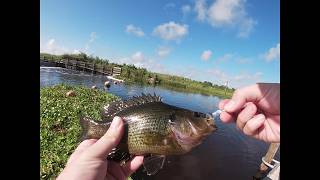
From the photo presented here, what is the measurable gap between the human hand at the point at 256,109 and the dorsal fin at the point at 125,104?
0.58 meters

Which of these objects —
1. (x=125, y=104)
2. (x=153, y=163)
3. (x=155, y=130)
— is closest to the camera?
(x=155, y=130)

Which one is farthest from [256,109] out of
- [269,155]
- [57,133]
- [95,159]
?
[57,133]

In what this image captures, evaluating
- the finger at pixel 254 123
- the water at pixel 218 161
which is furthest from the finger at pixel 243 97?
the water at pixel 218 161

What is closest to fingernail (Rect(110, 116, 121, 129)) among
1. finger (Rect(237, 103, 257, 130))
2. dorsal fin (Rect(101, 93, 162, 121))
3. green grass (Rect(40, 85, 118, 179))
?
dorsal fin (Rect(101, 93, 162, 121))

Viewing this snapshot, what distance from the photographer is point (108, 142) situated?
2369mm

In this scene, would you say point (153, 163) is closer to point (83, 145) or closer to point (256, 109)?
point (83, 145)

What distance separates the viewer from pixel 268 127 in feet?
7.43

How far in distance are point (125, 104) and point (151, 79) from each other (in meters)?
50.3

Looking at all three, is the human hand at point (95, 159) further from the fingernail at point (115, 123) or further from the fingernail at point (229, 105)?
the fingernail at point (229, 105)
